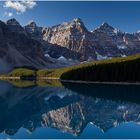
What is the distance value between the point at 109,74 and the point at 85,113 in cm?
10546

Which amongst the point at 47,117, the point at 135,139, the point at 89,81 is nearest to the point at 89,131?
the point at 135,139

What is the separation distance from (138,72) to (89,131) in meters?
113

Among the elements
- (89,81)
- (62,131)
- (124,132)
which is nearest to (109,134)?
(124,132)

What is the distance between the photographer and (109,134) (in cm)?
3416

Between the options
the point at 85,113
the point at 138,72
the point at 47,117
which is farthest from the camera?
the point at 138,72

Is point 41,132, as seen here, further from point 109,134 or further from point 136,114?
point 136,114

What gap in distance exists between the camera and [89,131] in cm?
3619

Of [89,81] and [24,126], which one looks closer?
[24,126]

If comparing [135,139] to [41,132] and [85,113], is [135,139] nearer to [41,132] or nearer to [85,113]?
[41,132]

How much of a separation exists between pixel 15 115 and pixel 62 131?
15.4 meters

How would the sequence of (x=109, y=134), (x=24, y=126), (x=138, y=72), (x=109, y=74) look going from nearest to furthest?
(x=109, y=134) < (x=24, y=126) < (x=138, y=72) < (x=109, y=74)

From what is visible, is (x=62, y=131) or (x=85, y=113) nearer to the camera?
(x=62, y=131)

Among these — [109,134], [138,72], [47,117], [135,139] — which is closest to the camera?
[135,139]

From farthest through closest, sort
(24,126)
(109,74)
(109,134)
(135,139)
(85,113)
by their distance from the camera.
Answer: (109,74) → (85,113) → (24,126) → (109,134) → (135,139)
